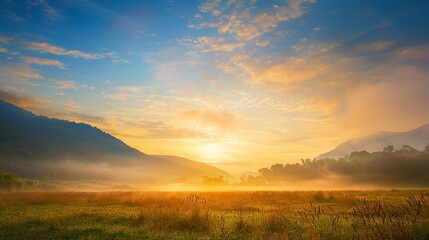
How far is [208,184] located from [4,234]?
170247 millimetres

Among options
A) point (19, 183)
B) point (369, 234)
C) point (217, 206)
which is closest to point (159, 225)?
point (369, 234)

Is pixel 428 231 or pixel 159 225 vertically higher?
pixel 428 231

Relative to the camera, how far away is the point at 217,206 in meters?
28.0

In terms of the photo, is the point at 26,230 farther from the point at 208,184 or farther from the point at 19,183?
the point at 208,184

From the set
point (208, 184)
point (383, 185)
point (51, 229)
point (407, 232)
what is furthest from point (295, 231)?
point (208, 184)

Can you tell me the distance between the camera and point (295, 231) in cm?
1408

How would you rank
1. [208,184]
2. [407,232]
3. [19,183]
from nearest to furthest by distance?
[407,232] → [19,183] → [208,184]

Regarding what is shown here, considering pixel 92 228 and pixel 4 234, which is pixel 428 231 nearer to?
pixel 92 228

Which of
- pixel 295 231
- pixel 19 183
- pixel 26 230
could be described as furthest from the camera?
pixel 19 183

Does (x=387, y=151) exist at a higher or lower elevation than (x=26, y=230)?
higher

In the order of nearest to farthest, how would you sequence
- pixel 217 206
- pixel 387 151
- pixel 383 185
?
1. pixel 217 206
2. pixel 383 185
3. pixel 387 151

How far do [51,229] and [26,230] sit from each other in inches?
47.3

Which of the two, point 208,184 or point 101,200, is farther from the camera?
point 208,184

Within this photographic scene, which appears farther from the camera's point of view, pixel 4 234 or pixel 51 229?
pixel 51 229
